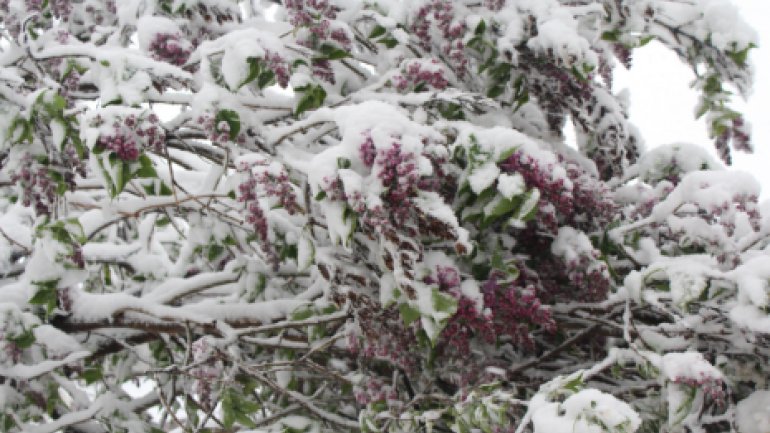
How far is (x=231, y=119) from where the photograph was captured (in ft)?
5.98

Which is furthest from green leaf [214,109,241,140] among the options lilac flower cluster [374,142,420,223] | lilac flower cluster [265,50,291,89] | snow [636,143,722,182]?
snow [636,143,722,182]

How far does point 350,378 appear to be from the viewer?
233 cm

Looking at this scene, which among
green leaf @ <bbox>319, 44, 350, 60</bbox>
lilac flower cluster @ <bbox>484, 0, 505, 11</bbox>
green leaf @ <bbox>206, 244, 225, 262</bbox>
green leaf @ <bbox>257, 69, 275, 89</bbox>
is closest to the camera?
green leaf @ <bbox>257, 69, 275, 89</bbox>

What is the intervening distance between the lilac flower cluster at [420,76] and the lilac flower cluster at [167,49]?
0.58 m

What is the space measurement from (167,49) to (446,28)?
2.59 feet

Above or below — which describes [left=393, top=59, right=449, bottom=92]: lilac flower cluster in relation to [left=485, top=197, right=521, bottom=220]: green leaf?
above

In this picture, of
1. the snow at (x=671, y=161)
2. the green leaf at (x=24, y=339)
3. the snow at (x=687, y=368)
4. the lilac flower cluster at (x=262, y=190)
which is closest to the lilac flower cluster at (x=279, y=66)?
the lilac flower cluster at (x=262, y=190)

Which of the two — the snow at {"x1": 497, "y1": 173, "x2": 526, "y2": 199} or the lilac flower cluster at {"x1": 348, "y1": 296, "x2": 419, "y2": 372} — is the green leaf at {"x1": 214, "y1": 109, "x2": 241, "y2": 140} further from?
the snow at {"x1": 497, "y1": 173, "x2": 526, "y2": 199}

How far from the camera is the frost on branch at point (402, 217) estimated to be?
5.51ft

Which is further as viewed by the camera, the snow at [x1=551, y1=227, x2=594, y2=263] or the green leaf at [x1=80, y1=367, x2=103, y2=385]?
the green leaf at [x1=80, y1=367, x2=103, y2=385]

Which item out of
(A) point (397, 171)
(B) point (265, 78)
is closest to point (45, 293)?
(B) point (265, 78)

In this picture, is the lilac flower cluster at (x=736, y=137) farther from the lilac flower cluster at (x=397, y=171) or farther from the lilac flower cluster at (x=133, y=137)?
the lilac flower cluster at (x=133, y=137)

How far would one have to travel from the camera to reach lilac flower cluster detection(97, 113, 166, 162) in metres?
1.65

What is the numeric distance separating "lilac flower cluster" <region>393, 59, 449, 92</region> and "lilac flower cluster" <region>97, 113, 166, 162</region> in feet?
2.34
